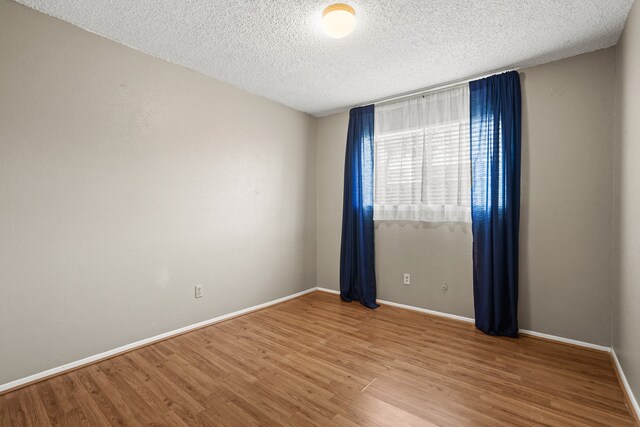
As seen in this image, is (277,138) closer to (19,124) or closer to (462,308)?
(19,124)

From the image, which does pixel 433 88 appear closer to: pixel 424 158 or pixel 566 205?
pixel 424 158

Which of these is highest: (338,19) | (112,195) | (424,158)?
(338,19)

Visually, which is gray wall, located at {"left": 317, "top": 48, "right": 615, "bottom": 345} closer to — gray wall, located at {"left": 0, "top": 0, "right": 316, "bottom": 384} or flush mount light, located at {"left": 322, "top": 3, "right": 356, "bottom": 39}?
flush mount light, located at {"left": 322, "top": 3, "right": 356, "bottom": 39}

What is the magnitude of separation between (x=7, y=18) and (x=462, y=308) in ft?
14.8

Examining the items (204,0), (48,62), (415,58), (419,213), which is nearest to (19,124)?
(48,62)

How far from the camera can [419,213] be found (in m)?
3.56

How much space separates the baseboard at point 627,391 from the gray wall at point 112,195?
3276mm

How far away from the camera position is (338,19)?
2055 mm

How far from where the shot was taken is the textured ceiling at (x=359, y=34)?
2.07 metres

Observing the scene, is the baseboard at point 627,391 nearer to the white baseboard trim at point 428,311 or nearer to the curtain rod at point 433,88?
the white baseboard trim at point 428,311

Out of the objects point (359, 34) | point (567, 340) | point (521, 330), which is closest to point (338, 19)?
point (359, 34)

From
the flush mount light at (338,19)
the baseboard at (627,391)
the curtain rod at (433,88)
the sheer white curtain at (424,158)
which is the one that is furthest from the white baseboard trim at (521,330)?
the flush mount light at (338,19)

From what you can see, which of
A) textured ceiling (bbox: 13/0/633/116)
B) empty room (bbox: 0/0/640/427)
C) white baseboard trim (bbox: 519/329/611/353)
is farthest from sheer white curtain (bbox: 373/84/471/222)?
white baseboard trim (bbox: 519/329/611/353)

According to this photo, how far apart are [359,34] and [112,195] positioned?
2.40 m
